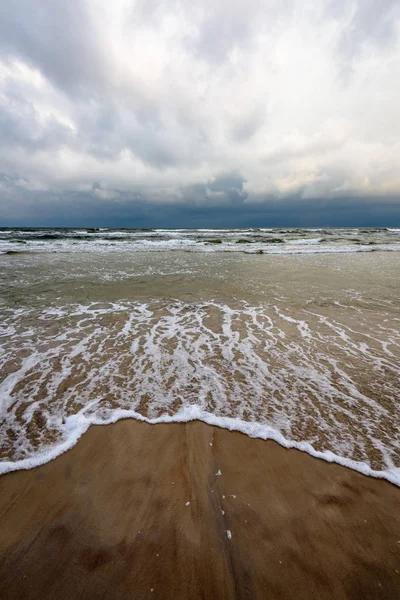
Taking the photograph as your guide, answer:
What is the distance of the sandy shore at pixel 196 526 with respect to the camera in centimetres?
178

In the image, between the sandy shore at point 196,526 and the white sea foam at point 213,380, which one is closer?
the sandy shore at point 196,526

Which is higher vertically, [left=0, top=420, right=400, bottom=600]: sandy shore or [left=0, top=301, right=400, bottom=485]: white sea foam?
[left=0, top=420, right=400, bottom=600]: sandy shore

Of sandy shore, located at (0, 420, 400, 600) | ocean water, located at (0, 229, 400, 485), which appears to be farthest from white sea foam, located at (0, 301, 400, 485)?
sandy shore, located at (0, 420, 400, 600)

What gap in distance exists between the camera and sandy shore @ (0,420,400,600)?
5.85ft

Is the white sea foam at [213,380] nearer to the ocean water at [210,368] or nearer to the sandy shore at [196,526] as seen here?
the ocean water at [210,368]

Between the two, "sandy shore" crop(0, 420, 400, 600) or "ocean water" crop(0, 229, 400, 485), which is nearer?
"sandy shore" crop(0, 420, 400, 600)

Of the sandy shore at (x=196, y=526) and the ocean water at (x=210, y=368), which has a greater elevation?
the sandy shore at (x=196, y=526)

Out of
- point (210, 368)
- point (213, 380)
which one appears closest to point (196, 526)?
point (213, 380)

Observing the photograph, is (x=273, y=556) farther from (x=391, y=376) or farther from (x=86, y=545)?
(x=391, y=376)

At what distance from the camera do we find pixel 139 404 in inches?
140

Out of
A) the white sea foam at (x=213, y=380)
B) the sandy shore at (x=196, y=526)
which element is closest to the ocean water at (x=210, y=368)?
the white sea foam at (x=213, y=380)

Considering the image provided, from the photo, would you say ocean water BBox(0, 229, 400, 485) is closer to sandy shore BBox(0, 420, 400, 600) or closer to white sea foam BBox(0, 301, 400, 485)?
white sea foam BBox(0, 301, 400, 485)

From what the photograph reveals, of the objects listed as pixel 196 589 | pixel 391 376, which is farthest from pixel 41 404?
pixel 391 376

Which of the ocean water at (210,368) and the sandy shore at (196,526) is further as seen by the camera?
the ocean water at (210,368)
